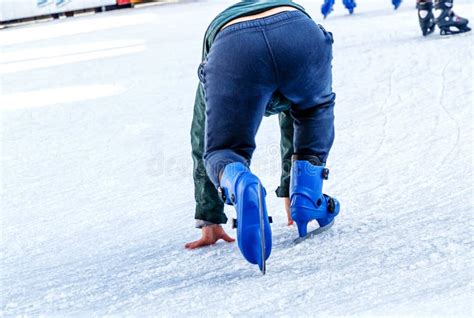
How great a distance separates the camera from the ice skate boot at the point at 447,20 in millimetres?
4848

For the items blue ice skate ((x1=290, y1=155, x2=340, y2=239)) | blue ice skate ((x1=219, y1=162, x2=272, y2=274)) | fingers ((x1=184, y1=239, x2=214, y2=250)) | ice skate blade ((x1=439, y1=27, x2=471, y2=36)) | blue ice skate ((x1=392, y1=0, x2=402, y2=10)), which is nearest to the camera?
blue ice skate ((x1=219, y1=162, x2=272, y2=274))

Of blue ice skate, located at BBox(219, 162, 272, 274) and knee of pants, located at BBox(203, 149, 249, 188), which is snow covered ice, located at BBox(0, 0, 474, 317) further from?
knee of pants, located at BBox(203, 149, 249, 188)

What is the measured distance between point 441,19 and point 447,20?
0.13ft

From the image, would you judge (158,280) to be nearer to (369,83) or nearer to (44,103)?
(369,83)

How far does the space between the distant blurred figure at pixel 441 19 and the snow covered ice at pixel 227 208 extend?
77 millimetres

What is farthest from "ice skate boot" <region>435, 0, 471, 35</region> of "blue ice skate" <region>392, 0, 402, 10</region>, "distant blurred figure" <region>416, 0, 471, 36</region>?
"blue ice skate" <region>392, 0, 402, 10</region>

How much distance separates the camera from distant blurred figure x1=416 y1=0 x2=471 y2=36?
4.85 m

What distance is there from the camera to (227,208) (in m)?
2.26

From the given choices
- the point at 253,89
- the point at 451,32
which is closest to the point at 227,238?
the point at 253,89

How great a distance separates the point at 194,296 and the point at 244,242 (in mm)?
144

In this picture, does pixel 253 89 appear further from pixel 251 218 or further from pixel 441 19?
pixel 441 19

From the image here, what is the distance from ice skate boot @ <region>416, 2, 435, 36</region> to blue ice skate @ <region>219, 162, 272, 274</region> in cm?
353

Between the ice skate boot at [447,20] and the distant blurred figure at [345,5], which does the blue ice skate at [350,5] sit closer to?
the distant blurred figure at [345,5]

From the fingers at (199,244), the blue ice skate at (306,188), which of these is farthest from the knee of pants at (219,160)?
the fingers at (199,244)
